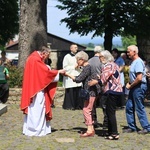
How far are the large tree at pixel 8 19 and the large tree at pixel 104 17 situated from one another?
18.5 ft

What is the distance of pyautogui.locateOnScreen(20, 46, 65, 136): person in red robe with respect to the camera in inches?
329

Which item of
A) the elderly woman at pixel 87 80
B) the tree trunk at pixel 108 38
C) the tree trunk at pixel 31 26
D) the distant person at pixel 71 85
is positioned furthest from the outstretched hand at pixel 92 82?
the tree trunk at pixel 108 38

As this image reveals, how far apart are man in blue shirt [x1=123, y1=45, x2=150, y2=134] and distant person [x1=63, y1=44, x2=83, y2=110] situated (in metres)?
3.48

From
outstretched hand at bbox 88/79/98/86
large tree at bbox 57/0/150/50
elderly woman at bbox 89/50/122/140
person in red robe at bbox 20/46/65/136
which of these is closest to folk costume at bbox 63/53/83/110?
person in red robe at bbox 20/46/65/136

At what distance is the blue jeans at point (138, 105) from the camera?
342 inches

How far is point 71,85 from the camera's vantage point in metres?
12.4

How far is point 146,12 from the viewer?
27.2m

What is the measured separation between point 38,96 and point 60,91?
17.1ft

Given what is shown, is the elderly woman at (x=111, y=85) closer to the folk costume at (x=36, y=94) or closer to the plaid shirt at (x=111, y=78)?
the plaid shirt at (x=111, y=78)

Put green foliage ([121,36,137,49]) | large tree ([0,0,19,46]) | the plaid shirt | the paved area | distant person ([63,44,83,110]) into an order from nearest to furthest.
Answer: the paved area, the plaid shirt, distant person ([63,44,83,110]), green foliage ([121,36,137,49]), large tree ([0,0,19,46])

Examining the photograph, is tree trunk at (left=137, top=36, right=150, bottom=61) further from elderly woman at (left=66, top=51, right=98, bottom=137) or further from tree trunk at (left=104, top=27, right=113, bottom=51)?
elderly woman at (left=66, top=51, right=98, bottom=137)

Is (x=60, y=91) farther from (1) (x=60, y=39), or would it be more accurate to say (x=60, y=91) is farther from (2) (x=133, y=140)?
(1) (x=60, y=39)

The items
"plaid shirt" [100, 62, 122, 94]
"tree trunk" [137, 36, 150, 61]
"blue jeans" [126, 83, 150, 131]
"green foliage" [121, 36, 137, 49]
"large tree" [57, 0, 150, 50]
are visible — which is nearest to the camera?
"plaid shirt" [100, 62, 122, 94]

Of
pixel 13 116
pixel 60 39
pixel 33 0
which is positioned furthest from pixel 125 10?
pixel 60 39
